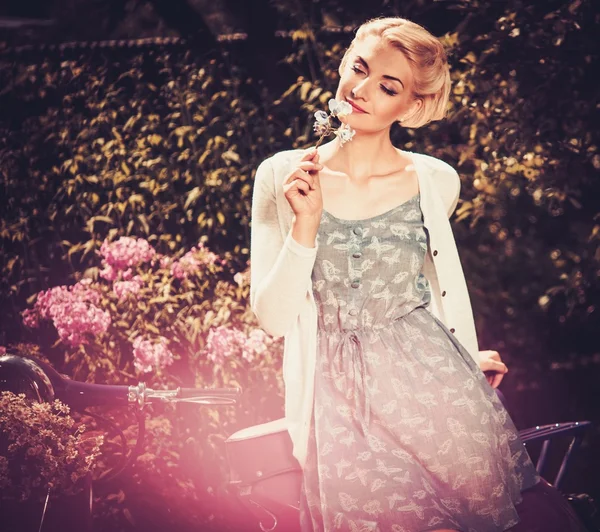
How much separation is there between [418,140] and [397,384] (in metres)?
2.45

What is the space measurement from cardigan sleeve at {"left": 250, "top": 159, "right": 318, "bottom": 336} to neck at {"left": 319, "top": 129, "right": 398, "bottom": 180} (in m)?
0.20

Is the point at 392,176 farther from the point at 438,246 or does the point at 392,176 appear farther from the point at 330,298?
the point at 330,298

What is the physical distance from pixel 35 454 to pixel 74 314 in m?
1.37

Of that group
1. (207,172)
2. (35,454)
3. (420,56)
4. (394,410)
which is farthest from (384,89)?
(207,172)

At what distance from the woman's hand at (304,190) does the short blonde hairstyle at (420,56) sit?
18.9 inches

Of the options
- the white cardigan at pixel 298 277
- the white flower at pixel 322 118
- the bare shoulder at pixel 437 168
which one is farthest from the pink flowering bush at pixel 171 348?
the white flower at pixel 322 118

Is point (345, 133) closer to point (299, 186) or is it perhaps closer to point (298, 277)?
point (299, 186)

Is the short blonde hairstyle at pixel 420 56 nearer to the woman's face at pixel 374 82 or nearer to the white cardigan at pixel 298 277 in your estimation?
the woman's face at pixel 374 82

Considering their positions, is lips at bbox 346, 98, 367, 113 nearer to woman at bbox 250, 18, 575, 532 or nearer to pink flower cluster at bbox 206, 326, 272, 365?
woman at bbox 250, 18, 575, 532

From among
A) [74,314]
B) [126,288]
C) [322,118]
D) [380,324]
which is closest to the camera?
[322,118]

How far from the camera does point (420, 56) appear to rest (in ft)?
6.74

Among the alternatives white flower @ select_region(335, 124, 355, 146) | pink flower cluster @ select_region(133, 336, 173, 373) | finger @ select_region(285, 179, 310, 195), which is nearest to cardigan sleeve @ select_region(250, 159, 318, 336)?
finger @ select_region(285, 179, 310, 195)

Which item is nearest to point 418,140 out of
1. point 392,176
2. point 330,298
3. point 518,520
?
point 392,176

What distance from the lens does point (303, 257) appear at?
5.90ft
